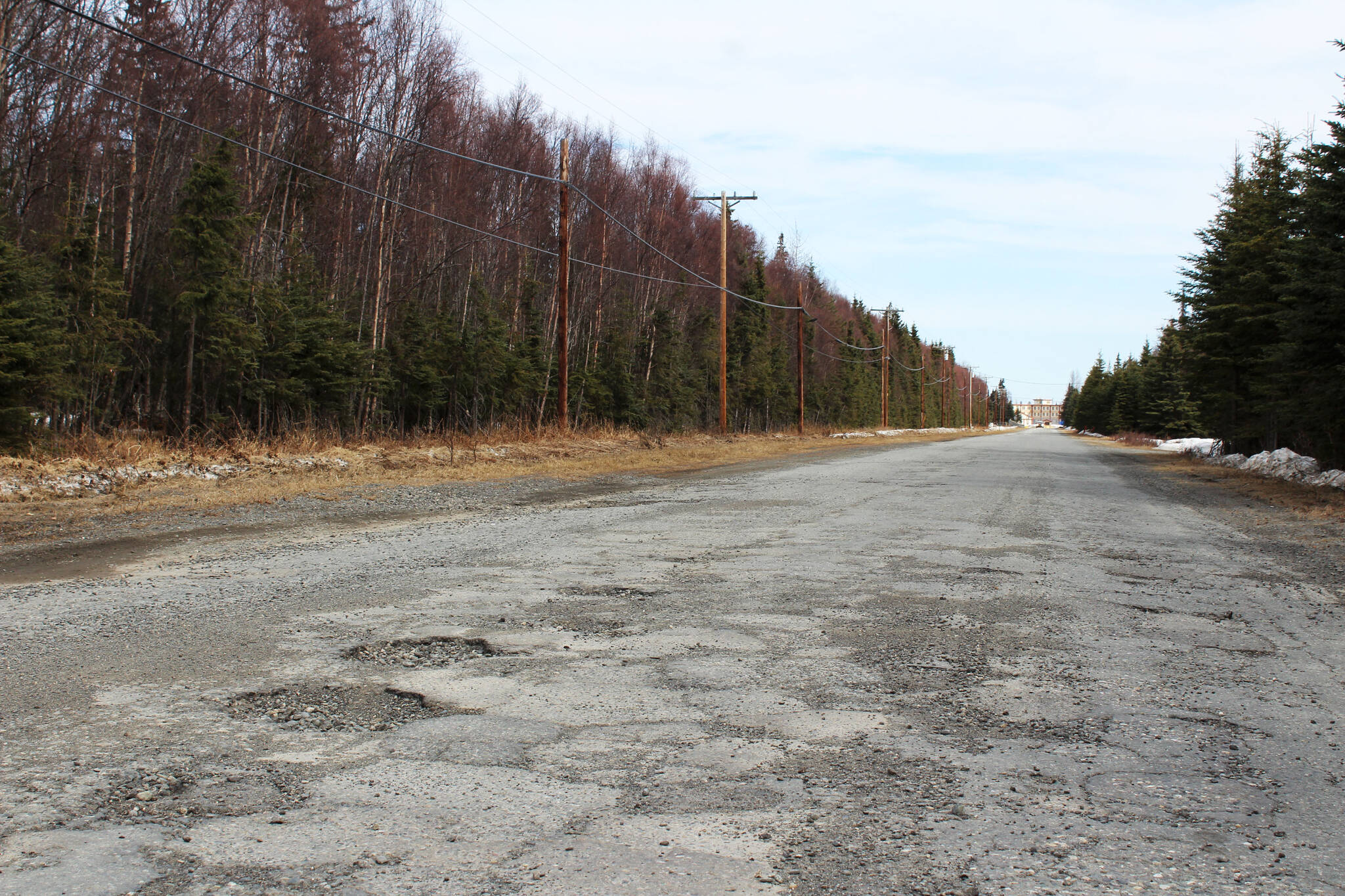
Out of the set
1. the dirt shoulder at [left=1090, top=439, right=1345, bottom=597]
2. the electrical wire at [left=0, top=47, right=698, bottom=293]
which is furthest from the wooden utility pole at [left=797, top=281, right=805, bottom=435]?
Result: the dirt shoulder at [left=1090, top=439, right=1345, bottom=597]

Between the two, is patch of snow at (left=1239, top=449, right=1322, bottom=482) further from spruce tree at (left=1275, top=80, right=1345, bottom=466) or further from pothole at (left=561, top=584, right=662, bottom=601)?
pothole at (left=561, top=584, right=662, bottom=601)

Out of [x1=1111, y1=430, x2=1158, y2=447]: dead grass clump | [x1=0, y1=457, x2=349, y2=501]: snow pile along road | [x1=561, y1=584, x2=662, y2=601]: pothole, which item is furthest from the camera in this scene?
[x1=1111, y1=430, x2=1158, y2=447]: dead grass clump

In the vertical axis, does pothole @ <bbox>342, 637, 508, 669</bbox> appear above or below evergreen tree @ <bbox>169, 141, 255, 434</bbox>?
below

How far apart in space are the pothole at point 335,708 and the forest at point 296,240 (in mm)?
10802

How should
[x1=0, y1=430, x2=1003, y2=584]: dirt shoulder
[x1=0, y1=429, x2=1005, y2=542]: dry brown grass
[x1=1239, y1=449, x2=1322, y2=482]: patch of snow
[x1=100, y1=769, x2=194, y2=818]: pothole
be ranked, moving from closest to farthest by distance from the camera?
[x1=100, y1=769, x2=194, y2=818]: pothole → [x1=0, y1=430, x2=1003, y2=584]: dirt shoulder → [x1=0, y1=429, x2=1005, y2=542]: dry brown grass → [x1=1239, y1=449, x2=1322, y2=482]: patch of snow

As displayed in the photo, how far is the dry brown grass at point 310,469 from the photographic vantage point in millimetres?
10000

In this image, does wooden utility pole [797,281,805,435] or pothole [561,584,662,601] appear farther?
wooden utility pole [797,281,805,435]

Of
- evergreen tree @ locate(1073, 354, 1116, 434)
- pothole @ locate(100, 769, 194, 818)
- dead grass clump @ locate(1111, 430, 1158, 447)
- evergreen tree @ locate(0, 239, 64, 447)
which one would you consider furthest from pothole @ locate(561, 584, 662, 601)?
evergreen tree @ locate(1073, 354, 1116, 434)

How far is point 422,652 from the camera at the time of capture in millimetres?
4305

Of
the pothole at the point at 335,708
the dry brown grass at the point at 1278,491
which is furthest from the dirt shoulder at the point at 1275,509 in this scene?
the pothole at the point at 335,708

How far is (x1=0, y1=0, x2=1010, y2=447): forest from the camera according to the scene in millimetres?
17438

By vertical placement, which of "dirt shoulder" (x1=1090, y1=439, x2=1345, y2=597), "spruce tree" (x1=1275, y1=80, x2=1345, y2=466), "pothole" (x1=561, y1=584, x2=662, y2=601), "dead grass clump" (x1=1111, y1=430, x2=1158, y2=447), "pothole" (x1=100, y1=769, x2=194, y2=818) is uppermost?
"spruce tree" (x1=1275, y1=80, x2=1345, y2=466)

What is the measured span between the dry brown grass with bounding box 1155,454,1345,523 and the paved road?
5198mm

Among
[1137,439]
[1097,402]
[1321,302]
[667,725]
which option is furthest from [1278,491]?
[1097,402]
